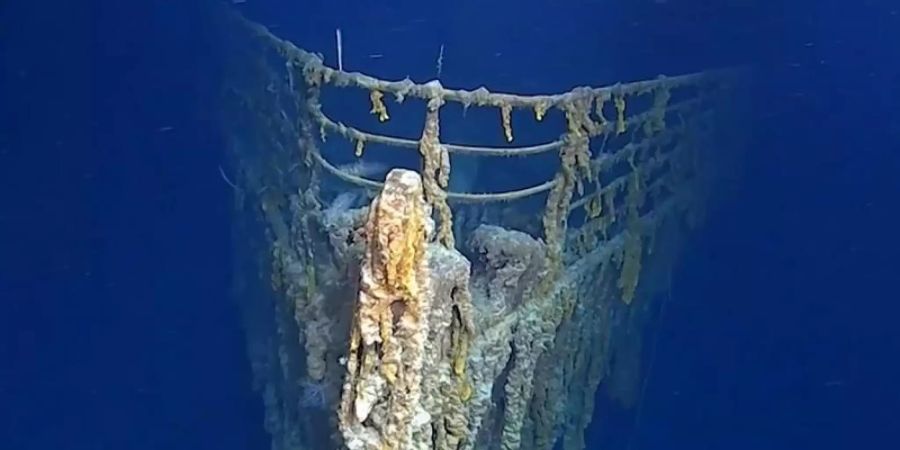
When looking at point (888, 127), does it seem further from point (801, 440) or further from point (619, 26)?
point (801, 440)

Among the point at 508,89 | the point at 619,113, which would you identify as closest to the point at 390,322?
the point at 619,113

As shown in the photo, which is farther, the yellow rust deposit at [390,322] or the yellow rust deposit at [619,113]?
the yellow rust deposit at [619,113]

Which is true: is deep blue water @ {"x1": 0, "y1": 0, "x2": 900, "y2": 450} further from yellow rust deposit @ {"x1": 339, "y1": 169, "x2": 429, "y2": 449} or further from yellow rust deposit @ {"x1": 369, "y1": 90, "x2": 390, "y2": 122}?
yellow rust deposit @ {"x1": 339, "y1": 169, "x2": 429, "y2": 449}

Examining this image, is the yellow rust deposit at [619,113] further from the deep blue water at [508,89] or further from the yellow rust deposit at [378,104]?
the yellow rust deposit at [378,104]

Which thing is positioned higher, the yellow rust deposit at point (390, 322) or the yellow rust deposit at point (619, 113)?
the yellow rust deposit at point (619, 113)

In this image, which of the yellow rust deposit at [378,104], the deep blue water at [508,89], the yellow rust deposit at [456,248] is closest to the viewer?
the yellow rust deposit at [456,248]

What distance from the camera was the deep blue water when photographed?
1862mm

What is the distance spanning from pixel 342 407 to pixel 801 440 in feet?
3.18

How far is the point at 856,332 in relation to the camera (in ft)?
6.47

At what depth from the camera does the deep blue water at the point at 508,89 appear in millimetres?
1862

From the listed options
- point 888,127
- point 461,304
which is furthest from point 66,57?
point 888,127

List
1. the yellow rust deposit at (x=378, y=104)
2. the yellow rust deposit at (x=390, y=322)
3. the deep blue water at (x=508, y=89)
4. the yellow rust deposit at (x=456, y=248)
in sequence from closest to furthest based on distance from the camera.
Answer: the yellow rust deposit at (x=390, y=322) < the yellow rust deposit at (x=456, y=248) < the yellow rust deposit at (x=378, y=104) < the deep blue water at (x=508, y=89)

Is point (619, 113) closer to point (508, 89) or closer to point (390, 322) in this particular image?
point (508, 89)

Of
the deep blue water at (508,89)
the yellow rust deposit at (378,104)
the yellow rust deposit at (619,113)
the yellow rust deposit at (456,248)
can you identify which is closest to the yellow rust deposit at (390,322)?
the yellow rust deposit at (456,248)
